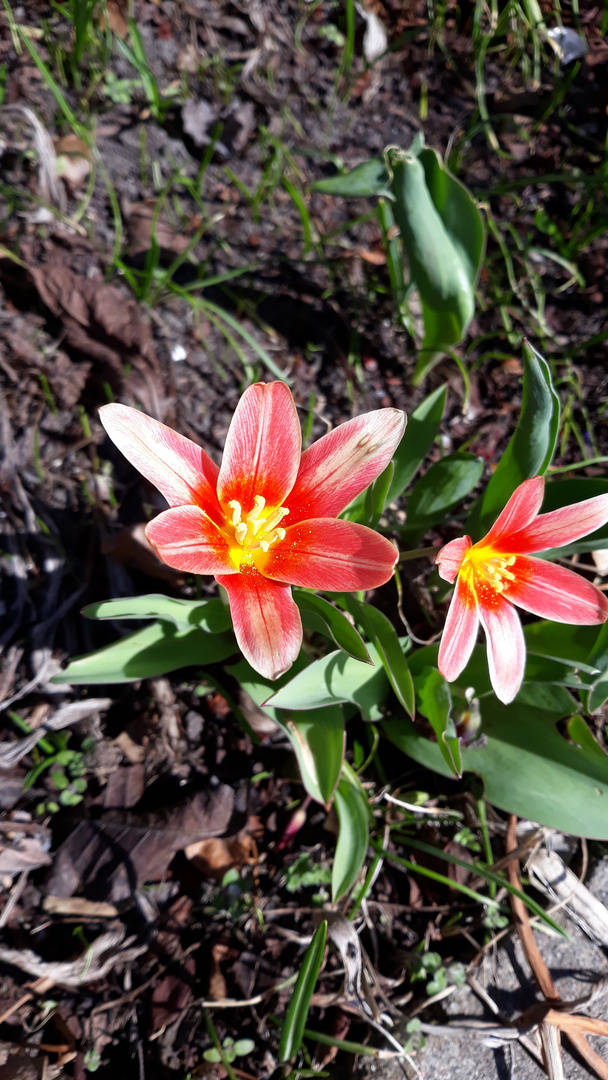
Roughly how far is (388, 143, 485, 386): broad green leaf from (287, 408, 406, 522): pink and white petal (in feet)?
3.16

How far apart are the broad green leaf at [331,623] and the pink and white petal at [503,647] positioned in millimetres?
271

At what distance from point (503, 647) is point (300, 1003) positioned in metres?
0.93

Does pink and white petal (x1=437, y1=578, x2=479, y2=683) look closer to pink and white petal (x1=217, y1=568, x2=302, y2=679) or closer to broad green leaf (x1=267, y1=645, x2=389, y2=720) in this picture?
broad green leaf (x1=267, y1=645, x2=389, y2=720)

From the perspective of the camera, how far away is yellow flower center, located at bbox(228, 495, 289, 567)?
51.3 inches

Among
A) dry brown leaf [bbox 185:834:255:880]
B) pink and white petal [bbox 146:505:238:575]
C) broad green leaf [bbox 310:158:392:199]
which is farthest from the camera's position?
broad green leaf [bbox 310:158:392:199]

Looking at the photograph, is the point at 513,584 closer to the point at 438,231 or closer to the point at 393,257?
the point at 438,231

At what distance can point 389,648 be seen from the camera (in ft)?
4.63

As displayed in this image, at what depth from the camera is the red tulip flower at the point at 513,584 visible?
50.4 inches

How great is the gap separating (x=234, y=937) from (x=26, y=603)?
106cm

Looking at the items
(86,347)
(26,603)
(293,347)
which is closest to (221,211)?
(293,347)

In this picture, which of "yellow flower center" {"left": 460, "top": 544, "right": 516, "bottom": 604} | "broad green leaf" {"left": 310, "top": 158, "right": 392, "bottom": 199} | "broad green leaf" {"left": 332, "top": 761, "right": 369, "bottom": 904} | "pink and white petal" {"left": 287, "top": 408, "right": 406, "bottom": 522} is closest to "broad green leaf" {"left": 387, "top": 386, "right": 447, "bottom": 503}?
"yellow flower center" {"left": 460, "top": 544, "right": 516, "bottom": 604}

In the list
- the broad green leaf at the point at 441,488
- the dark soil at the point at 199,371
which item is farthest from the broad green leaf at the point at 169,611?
the broad green leaf at the point at 441,488

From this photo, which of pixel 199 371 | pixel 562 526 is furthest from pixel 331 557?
pixel 199 371

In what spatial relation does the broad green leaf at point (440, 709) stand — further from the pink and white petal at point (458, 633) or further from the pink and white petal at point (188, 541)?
the pink and white petal at point (188, 541)
